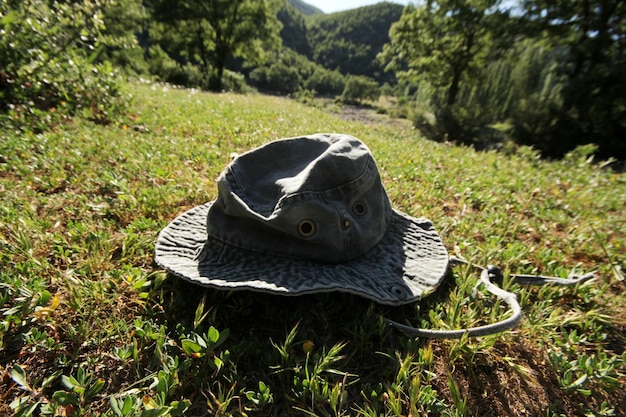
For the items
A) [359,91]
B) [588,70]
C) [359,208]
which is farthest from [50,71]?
[359,91]

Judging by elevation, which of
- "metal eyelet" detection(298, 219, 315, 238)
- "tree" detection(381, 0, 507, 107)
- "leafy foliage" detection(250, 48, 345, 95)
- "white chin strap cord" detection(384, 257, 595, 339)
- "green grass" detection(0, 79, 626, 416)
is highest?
"tree" detection(381, 0, 507, 107)

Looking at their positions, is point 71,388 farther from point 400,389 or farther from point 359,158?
point 359,158

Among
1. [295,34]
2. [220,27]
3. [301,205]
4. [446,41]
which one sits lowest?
[301,205]

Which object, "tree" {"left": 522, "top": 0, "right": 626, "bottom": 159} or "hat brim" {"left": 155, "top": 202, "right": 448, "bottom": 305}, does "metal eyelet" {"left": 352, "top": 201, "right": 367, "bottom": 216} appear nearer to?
"hat brim" {"left": 155, "top": 202, "right": 448, "bottom": 305}

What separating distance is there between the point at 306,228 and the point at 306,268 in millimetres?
196

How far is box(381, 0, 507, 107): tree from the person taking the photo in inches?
720

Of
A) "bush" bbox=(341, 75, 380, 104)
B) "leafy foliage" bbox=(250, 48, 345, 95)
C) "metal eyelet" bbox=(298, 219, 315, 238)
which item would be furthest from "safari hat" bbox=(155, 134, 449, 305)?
"bush" bbox=(341, 75, 380, 104)

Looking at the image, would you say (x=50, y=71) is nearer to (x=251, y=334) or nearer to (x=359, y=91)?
(x=251, y=334)

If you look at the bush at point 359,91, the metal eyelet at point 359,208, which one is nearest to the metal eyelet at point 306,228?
the metal eyelet at point 359,208

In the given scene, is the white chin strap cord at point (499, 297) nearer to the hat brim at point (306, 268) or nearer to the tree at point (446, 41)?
the hat brim at point (306, 268)

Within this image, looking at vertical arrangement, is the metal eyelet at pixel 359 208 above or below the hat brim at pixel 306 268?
above

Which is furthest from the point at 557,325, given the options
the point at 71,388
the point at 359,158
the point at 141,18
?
the point at 141,18

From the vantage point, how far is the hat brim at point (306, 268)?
4.48ft

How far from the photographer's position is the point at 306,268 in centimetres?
149
